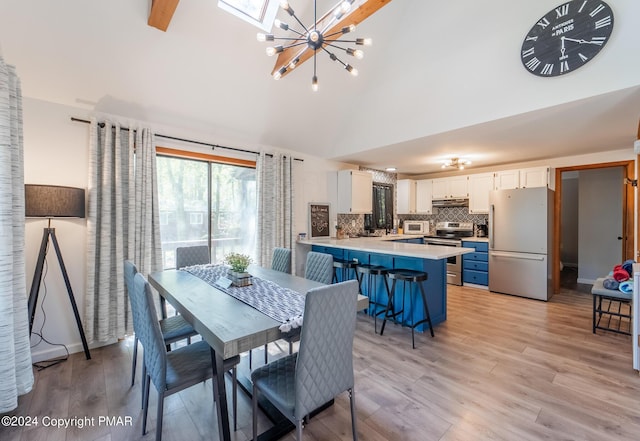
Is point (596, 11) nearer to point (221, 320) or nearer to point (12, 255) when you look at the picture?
point (221, 320)

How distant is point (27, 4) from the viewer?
2020 millimetres

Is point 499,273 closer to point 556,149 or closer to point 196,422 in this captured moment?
point 556,149

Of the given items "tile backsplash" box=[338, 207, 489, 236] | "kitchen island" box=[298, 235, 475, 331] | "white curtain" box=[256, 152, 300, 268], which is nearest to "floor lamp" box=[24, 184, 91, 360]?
"white curtain" box=[256, 152, 300, 268]

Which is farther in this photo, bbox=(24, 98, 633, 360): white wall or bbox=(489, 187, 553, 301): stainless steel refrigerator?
bbox=(489, 187, 553, 301): stainless steel refrigerator

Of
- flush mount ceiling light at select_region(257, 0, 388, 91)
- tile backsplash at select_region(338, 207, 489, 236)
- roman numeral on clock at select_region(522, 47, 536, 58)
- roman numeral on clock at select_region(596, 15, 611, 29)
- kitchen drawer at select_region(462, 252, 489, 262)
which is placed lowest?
kitchen drawer at select_region(462, 252, 489, 262)

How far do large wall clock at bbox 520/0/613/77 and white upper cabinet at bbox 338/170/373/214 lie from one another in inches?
110

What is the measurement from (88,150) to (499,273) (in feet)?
19.1

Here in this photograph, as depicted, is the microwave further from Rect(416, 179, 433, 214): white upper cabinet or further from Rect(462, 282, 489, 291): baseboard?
Rect(462, 282, 489, 291): baseboard

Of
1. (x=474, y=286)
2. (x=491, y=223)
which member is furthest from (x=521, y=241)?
(x=474, y=286)

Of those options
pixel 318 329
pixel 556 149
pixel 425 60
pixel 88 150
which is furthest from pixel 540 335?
pixel 88 150

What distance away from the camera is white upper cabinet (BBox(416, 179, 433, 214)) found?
606 cm

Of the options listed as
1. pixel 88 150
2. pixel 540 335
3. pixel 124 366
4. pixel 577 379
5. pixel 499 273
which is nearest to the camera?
pixel 577 379

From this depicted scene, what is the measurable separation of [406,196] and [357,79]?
126 inches

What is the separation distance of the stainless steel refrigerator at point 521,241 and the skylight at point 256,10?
4230 millimetres
